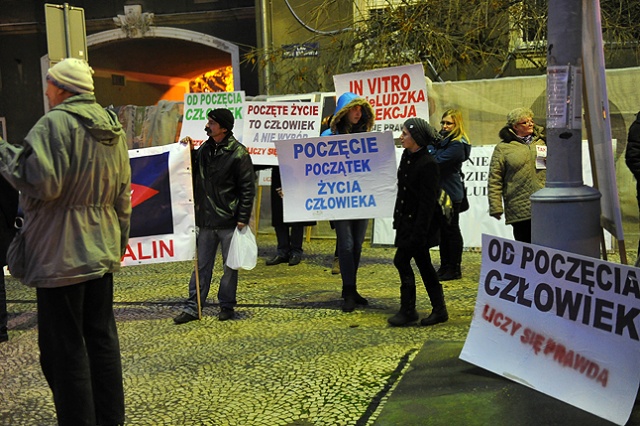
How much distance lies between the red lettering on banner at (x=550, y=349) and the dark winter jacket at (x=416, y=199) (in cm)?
145

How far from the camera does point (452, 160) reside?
302 inches

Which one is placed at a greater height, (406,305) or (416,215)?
(416,215)

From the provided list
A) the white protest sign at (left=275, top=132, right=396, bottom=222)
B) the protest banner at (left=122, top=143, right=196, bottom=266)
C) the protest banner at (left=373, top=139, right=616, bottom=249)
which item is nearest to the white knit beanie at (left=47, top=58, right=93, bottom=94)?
the protest banner at (left=122, top=143, right=196, bottom=266)

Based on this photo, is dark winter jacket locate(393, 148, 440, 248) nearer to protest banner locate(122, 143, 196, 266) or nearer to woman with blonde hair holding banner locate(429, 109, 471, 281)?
woman with blonde hair holding banner locate(429, 109, 471, 281)

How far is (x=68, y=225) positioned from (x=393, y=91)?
621cm

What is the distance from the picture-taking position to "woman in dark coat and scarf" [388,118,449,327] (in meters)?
5.90

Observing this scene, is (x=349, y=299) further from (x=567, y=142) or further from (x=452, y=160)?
(x=567, y=142)

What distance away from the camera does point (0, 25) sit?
17125 mm

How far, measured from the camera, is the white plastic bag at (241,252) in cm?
633

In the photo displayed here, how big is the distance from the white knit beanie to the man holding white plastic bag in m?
2.60

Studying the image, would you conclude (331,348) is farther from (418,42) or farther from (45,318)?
(418,42)

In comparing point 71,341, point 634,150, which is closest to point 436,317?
point 634,150

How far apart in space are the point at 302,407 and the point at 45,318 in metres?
1.64

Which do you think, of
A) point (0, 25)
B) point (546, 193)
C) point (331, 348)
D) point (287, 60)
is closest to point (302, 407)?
point (331, 348)
